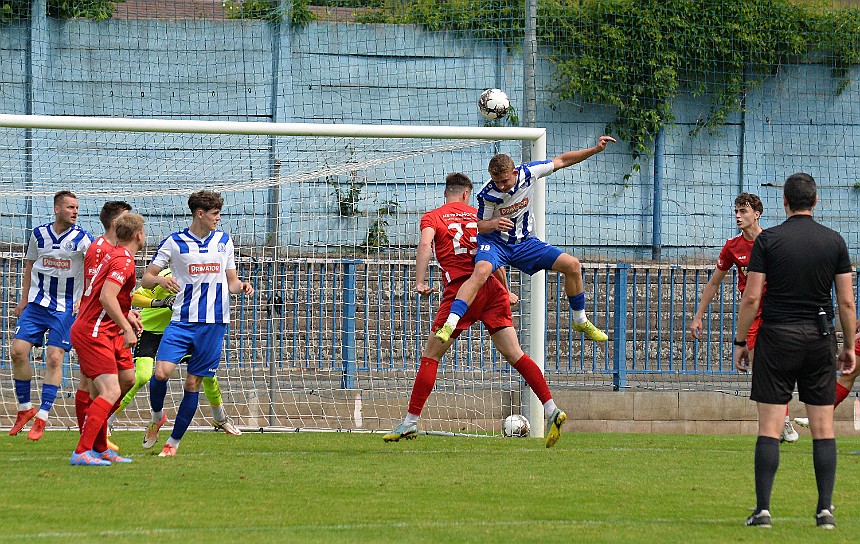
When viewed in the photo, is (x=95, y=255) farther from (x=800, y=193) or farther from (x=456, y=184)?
(x=800, y=193)

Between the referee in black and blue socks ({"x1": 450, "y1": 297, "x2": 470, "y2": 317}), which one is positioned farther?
blue socks ({"x1": 450, "y1": 297, "x2": 470, "y2": 317})

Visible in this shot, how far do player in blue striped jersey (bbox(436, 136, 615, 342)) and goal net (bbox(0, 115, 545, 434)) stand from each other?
95.2 inches

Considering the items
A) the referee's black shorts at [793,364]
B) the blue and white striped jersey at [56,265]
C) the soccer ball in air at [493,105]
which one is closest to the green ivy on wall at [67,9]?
the blue and white striped jersey at [56,265]

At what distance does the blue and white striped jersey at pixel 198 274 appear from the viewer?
8625mm

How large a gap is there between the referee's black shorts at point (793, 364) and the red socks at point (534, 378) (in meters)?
3.55

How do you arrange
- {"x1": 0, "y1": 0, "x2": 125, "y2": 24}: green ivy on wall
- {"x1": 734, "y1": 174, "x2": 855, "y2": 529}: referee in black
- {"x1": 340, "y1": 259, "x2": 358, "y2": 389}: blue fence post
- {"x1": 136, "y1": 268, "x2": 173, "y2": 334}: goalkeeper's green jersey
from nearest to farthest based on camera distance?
{"x1": 734, "y1": 174, "x2": 855, "y2": 529}: referee in black, {"x1": 136, "y1": 268, "x2": 173, "y2": 334}: goalkeeper's green jersey, {"x1": 340, "y1": 259, "x2": 358, "y2": 389}: blue fence post, {"x1": 0, "y1": 0, "x2": 125, "y2": 24}: green ivy on wall

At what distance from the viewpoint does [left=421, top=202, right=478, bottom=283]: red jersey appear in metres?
9.94

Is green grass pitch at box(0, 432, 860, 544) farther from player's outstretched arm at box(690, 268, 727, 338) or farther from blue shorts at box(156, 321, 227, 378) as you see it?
player's outstretched arm at box(690, 268, 727, 338)

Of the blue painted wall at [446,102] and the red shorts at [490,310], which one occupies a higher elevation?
the blue painted wall at [446,102]

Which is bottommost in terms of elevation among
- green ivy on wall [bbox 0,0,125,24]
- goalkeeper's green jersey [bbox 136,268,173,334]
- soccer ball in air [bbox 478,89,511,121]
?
goalkeeper's green jersey [bbox 136,268,173,334]

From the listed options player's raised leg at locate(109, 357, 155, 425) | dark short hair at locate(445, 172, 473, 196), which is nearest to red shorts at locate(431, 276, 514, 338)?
dark short hair at locate(445, 172, 473, 196)

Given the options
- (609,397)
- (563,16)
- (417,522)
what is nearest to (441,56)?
(563,16)

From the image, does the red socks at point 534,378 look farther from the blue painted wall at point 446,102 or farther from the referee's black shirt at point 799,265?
the blue painted wall at point 446,102

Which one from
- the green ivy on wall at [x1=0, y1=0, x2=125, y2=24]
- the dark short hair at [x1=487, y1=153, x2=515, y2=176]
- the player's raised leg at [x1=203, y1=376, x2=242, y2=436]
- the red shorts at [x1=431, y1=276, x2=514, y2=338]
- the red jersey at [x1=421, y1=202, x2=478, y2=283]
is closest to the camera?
the dark short hair at [x1=487, y1=153, x2=515, y2=176]
